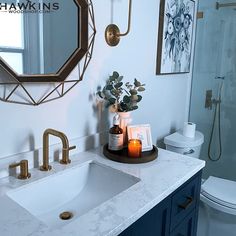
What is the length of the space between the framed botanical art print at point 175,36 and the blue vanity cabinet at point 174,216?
864 millimetres

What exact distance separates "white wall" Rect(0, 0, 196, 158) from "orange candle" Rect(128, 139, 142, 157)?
0.77ft

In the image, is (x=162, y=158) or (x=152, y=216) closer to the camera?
(x=152, y=216)

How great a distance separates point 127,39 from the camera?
1593mm

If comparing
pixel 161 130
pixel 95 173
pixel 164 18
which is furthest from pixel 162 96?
pixel 95 173

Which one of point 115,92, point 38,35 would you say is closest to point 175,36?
point 115,92

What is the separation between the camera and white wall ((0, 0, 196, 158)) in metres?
1.17

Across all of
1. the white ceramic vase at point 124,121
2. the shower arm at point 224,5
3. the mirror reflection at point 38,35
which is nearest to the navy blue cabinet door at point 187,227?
the white ceramic vase at point 124,121

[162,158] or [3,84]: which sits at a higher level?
[3,84]

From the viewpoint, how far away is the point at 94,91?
1.46 meters

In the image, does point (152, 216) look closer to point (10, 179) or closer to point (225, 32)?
point (10, 179)

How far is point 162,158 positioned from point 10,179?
70cm

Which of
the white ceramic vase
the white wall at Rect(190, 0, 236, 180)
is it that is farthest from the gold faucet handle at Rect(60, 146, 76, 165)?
the white wall at Rect(190, 0, 236, 180)

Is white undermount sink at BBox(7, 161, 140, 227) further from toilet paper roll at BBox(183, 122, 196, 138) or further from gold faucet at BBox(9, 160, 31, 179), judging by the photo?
toilet paper roll at BBox(183, 122, 196, 138)

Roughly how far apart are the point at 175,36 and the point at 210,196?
3.60 feet
